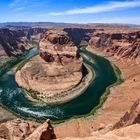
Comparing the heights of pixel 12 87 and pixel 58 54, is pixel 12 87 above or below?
below

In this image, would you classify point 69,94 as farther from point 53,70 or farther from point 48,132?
point 48,132

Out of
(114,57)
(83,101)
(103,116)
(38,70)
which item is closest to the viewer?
(103,116)

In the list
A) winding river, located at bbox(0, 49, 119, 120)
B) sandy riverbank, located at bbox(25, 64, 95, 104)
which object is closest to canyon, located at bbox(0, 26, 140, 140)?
sandy riverbank, located at bbox(25, 64, 95, 104)

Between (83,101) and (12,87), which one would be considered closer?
(83,101)

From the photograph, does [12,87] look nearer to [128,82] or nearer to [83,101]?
[83,101]

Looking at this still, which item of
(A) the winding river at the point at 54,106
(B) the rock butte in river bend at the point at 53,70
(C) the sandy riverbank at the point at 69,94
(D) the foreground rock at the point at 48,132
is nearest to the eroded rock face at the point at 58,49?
(B) the rock butte in river bend at the point at 53,70

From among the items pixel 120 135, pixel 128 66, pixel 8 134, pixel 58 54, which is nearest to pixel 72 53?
pixel 58 54
